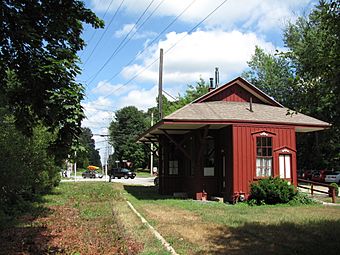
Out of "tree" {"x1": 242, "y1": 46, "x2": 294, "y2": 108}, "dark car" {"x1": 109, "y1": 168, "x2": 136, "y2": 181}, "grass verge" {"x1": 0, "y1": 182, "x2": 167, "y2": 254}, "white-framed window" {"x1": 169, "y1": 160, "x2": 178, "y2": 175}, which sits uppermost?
"tree" {"x1": 242, "y1": 46, "x2": 294, "y2": 108}

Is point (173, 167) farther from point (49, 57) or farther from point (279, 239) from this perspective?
point (49, 57)

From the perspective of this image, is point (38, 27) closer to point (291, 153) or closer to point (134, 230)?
point (134, 230)

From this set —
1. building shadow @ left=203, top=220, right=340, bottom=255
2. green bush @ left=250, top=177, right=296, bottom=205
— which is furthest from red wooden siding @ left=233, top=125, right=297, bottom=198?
building shadow @ left=203, top=220, right=340, bottom=255

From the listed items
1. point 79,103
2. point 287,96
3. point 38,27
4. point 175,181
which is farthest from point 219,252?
point 287,96

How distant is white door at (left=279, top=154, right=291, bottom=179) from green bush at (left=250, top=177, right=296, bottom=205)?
54.5 inches

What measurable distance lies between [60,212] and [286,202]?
30.8 feet

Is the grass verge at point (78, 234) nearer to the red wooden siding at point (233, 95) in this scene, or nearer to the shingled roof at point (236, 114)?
the shingled roof at point (236, 114)

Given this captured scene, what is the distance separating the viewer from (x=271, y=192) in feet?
56.7

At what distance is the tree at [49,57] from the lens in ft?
21.9

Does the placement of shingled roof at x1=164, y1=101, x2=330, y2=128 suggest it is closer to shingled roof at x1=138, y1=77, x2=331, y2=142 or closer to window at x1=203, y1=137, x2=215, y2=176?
shingled roof at x1=138, y1=77, x2=331, y2=142

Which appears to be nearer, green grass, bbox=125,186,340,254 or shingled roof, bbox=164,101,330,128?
green grass, bbox=125,186,340,254

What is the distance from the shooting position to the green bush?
17.3 meters

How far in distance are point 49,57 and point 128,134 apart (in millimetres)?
85438

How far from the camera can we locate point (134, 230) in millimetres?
10758
